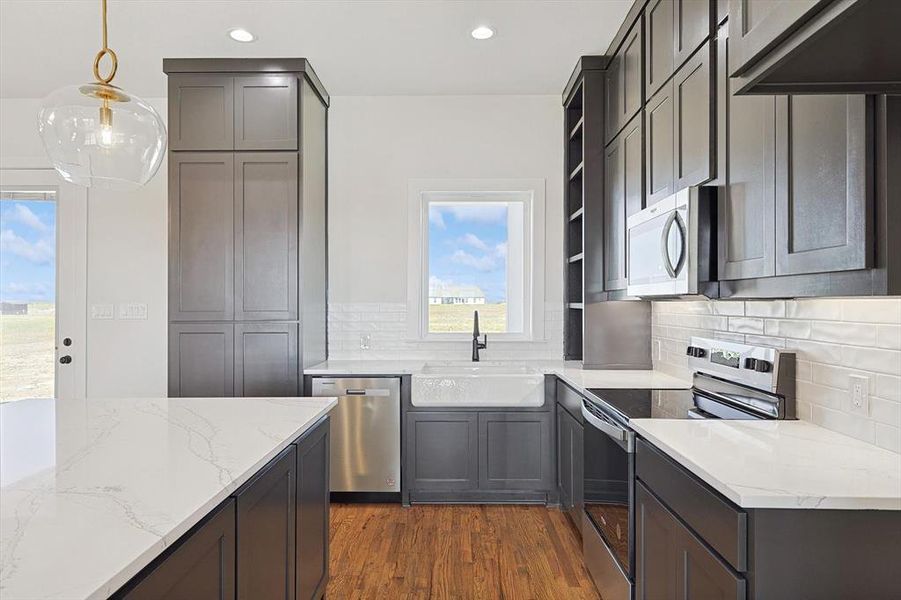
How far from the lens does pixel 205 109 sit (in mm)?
3582

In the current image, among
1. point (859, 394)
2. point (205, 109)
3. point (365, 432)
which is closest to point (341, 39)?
point (205, 109)

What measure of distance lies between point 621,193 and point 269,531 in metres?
2.42

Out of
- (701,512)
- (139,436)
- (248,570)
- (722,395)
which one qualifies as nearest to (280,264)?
(139,436)

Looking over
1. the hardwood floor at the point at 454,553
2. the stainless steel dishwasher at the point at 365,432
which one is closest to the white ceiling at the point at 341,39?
the stainless steel dishwasher at the point at 365,432

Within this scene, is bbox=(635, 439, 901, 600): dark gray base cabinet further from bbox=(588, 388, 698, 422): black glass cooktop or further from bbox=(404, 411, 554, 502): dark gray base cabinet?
bbox=(404, 411, 554, 502): dark gray base cabinet

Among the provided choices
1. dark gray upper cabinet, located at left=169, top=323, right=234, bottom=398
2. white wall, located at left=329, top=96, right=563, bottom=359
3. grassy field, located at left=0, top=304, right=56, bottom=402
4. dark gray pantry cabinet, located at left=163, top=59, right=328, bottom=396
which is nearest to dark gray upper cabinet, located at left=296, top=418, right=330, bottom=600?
dark gray pantry cabinet, located at left=163, top=59, right=328, bottom=396

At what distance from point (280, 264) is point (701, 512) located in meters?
2.86

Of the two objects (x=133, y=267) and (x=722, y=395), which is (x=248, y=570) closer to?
(x=722, y=395)

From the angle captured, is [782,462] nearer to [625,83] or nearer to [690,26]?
[690,26]

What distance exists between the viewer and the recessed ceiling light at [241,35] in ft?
10.4

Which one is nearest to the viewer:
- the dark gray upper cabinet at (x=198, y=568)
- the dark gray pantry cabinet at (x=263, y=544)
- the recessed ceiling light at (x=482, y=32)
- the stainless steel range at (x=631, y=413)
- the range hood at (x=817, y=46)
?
the range hood at (x=817, y=46)

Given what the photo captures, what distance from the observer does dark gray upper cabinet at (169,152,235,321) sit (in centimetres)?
358

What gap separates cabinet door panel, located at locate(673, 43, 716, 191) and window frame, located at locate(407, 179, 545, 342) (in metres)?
1.85

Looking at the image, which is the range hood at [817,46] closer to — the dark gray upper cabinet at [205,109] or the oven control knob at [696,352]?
the oven control knob at [696,352]
